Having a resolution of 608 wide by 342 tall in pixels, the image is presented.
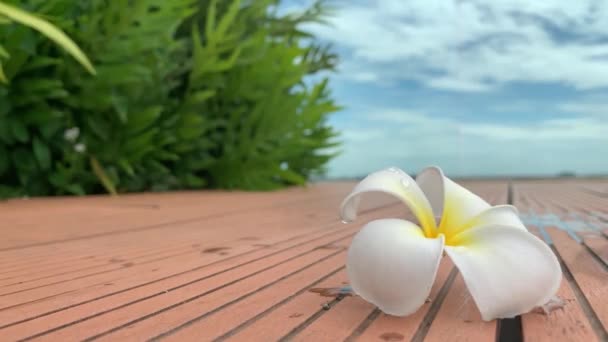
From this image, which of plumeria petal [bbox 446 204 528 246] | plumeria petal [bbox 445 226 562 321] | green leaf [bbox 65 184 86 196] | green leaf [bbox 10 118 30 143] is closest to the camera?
plumeria petal [bbox 445 226 562 321]

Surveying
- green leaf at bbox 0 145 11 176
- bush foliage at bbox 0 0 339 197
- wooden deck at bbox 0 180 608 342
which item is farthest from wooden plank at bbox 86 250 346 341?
green leaf at bbox 0 145 11 176

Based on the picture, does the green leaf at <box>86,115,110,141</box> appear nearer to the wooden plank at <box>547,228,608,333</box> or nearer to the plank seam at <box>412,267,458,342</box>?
the wooden plank at <box>547,228,608,333</box>

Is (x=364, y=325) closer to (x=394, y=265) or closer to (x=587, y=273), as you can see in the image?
(x=394, y=265)

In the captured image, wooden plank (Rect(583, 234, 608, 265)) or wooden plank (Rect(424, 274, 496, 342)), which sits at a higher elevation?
wooden plank (Rect(424, 274, 496, 342))

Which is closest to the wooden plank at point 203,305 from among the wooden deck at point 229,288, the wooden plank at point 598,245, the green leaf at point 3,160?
the wooden deck at point 229,288

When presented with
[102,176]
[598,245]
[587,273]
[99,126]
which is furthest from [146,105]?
[587,273]

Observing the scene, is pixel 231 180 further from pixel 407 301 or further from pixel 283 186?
pixel 407 301

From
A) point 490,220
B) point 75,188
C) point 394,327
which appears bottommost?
point 75,188
